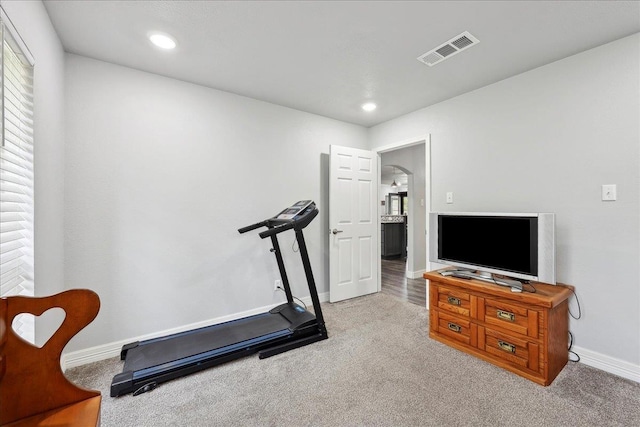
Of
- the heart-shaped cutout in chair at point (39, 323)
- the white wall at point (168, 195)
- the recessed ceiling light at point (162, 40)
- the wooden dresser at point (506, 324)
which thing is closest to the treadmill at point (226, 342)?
the white wall at point (168, 195)

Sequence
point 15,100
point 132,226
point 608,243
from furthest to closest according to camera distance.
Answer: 1. point 132,226
2. point 608,243
3. point 15,100

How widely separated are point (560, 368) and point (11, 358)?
3.19 metres

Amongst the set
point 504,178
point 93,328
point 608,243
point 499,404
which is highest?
point 504,178

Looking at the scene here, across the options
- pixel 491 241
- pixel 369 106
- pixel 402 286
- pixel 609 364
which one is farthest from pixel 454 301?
pixel 369 106

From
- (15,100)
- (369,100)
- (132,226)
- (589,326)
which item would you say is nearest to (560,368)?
(589,326)

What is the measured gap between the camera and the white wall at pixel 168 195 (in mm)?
2289

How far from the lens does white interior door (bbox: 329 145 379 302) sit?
3.61 metres

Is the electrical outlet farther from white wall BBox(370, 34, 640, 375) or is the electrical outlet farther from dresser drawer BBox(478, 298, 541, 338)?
dresser drawer BBox(478, 298, 541, 338)

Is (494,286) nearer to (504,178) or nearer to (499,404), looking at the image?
(499,404)

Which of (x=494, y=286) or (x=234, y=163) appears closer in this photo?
(x=494, y=286)

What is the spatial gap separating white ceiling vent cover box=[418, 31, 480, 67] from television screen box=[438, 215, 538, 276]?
1.40 m

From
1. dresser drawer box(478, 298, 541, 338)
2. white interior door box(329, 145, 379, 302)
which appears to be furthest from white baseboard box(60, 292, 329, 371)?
dresser drawer box(478, 298, 541, 338)

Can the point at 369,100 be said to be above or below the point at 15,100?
above

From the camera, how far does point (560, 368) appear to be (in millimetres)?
2105
